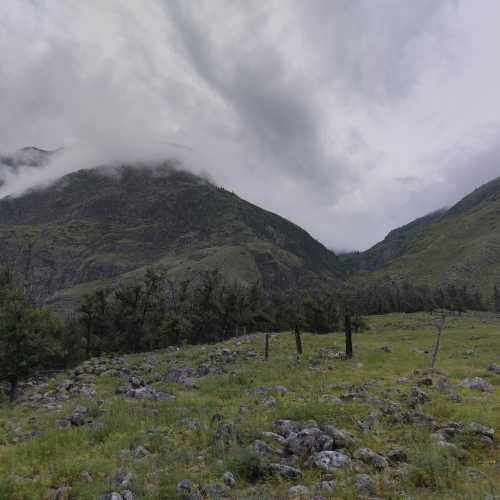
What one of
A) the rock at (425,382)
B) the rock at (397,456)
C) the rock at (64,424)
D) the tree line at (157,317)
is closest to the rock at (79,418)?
the rock at (64,424)

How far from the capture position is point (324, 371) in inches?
1048

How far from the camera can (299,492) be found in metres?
8.37

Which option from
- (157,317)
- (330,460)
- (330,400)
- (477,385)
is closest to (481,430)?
(330,460)

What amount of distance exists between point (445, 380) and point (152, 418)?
17.0 meters

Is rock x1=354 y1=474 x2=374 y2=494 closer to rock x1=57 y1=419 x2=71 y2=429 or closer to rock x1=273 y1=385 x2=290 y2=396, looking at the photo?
rock x1=273 y1=385 x2=290 y2=396

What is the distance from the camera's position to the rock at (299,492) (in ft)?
26.8

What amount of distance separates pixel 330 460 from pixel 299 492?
5.99ft

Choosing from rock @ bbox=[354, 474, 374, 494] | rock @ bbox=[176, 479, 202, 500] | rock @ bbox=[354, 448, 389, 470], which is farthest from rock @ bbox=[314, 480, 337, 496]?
rock @ bbox=[176, 479, 202, 500]

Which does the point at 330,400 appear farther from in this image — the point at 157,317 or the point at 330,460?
the point at 157,317

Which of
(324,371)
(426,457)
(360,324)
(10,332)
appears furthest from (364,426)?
(360,324)

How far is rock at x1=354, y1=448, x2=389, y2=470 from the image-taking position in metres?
9.66

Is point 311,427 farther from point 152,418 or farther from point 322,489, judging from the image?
point 152,418

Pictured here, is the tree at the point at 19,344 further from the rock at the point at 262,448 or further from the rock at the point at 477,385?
the rock at the point at 477,385

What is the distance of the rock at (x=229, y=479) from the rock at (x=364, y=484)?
2960 millimetres
